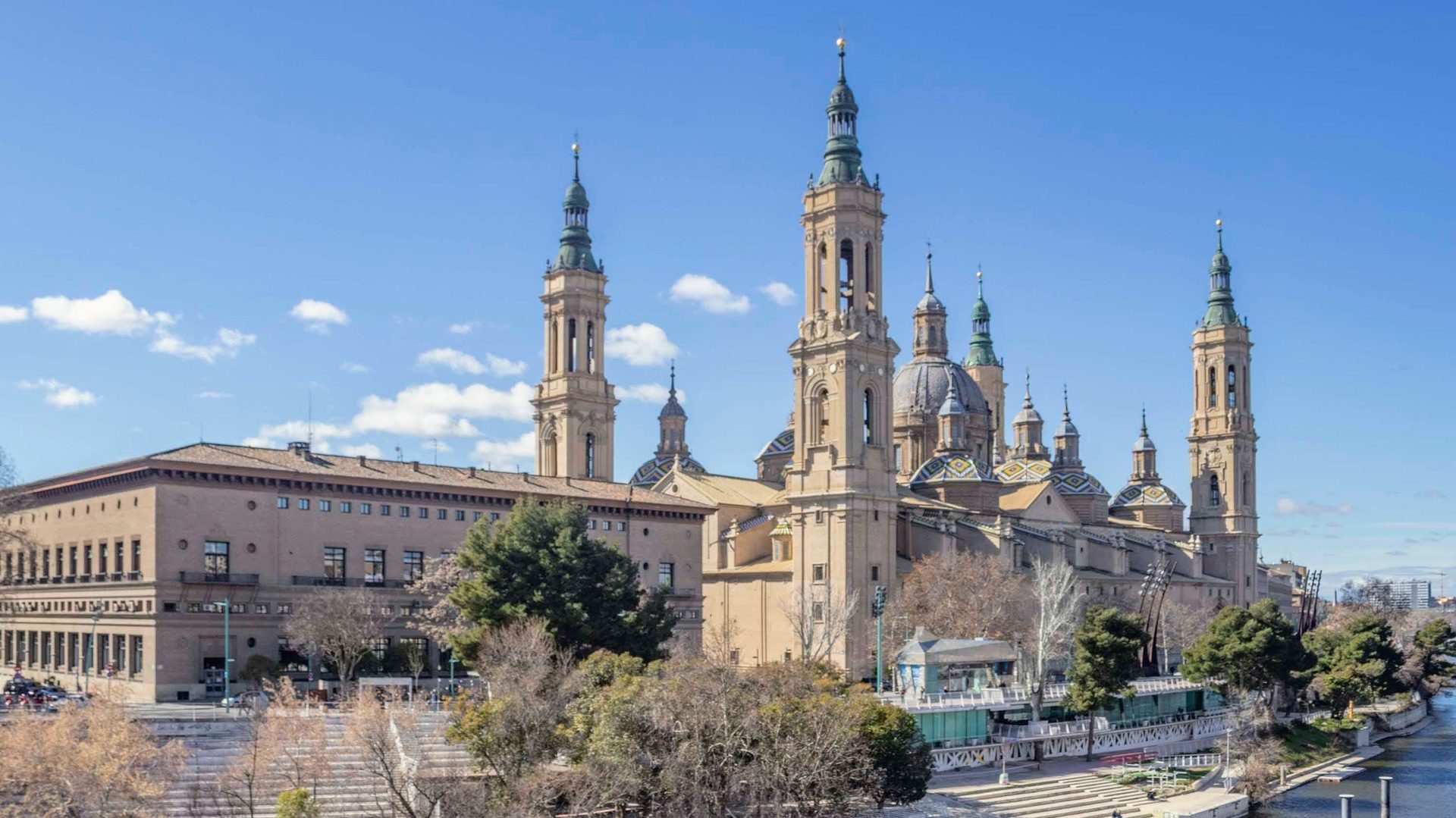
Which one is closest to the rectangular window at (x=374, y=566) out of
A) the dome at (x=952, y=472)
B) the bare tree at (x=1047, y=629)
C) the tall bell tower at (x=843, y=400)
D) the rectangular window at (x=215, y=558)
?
the rectangular window at (x=215, y=558)

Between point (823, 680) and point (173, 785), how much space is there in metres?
22.4

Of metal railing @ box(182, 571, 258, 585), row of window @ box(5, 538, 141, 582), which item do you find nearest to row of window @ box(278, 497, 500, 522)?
metal railing @ box(182, 571, 258, 585)

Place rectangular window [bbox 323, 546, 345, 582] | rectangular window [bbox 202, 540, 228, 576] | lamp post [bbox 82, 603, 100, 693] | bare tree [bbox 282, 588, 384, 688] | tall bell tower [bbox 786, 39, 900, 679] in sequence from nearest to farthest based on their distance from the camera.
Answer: bare tree [bbox 282, 588, 384, 688]
lamp post [bbox 82, 603, 100, 693]
rectangular window [bbox 202, 540, 228, 576]
rectangular window [bbox 323, 546, 345, 582]
tall bell tower [bbox 786, 39, 900, 679]

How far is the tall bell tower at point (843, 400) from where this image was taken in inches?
3423

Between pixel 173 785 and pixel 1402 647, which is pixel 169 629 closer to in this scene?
pixel 173 785

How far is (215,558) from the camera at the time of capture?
6588cm

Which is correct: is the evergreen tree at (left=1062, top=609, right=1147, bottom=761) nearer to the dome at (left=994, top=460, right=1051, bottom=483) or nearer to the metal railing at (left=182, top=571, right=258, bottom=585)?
the metal railing at (left=182, top=571, right=258, bottom=585)

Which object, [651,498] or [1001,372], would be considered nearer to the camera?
[651,498]

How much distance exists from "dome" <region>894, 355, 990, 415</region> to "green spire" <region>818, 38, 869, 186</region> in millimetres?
35553

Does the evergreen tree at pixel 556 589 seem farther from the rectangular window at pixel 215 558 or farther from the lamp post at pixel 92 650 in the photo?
the lamp post at pixel 92 650

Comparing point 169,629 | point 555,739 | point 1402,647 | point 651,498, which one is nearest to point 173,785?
point 555,739

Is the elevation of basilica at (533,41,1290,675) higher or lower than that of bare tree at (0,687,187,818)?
higher

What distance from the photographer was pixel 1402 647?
125 meters

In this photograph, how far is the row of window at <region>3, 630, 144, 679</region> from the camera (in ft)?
213
